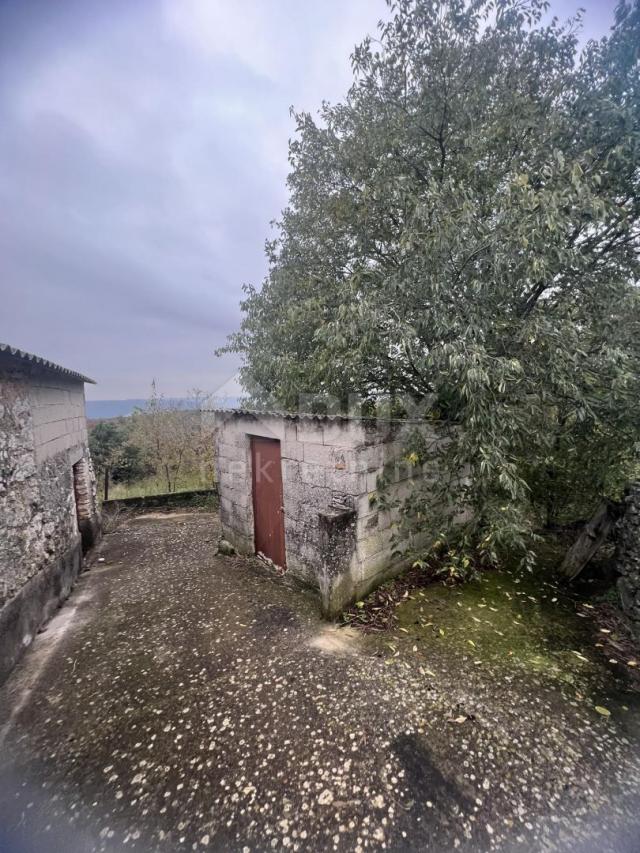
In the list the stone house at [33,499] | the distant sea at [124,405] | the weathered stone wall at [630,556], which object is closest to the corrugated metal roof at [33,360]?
the stone house at [33,499]

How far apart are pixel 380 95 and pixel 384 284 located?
332 cm

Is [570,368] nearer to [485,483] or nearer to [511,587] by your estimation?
[485,483]

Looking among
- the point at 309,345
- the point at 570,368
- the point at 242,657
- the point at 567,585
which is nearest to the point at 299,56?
the point at 309,345

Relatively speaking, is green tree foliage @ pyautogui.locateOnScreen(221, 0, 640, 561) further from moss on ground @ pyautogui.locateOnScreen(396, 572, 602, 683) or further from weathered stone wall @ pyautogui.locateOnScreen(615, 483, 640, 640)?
moss on ground @ pyautogui.locateOnScreen(396, 572, 602, 683)

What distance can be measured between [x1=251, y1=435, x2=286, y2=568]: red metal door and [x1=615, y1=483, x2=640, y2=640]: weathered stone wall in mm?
4502

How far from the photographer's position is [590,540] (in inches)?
205

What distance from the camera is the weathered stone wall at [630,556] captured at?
4.11m

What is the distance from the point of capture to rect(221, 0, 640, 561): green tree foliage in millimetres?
3744

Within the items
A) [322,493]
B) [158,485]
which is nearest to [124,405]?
[158,485]

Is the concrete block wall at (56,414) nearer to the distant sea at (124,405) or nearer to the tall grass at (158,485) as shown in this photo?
the distant sea at (124,405)

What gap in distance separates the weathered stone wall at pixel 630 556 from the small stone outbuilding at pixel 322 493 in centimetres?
240

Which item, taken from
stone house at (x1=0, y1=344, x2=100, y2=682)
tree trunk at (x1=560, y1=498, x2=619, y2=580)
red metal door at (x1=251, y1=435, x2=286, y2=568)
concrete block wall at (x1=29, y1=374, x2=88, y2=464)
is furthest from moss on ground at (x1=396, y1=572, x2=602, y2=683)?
concrete block wall at (x1=29, y1=374, x2=88, y2=464)

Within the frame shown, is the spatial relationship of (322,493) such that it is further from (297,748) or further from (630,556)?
(630,556)

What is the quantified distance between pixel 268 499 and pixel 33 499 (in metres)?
3.10
